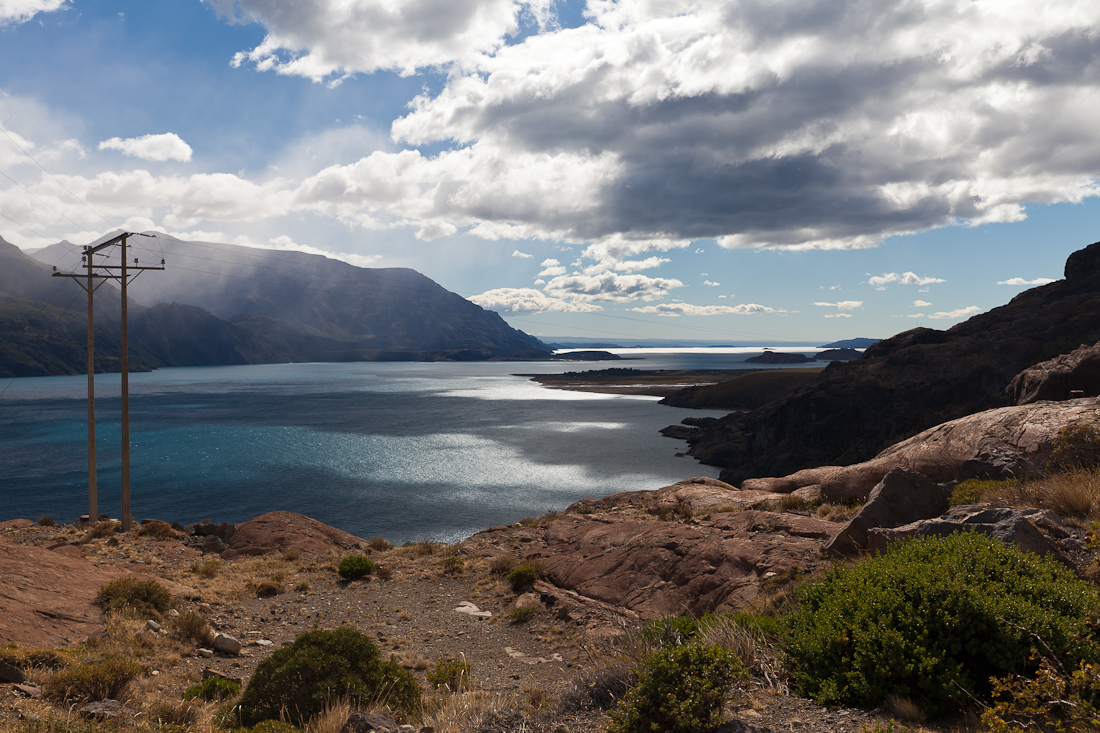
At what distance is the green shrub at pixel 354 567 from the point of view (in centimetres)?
2234

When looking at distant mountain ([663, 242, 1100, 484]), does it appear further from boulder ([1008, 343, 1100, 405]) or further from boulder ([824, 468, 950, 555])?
boulder ([824, 468, 950, 555])

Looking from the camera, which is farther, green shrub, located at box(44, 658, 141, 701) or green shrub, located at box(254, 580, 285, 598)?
green shrub, located at box(254, 580, 285, 598)

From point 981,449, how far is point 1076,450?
4762mm

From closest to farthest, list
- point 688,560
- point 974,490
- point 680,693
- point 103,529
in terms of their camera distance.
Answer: point 680,693 → point 974,490 → point 688,560 → point 103,529

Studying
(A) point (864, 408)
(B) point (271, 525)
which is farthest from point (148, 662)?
(A) point (864, 408)

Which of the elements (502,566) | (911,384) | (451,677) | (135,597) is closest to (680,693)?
(451,677)

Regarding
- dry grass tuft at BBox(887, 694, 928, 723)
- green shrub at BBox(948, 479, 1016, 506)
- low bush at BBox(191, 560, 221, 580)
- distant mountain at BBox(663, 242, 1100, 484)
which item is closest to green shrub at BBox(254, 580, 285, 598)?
low bush at BBox(191, 560, 221, 580)

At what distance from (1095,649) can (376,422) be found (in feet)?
405

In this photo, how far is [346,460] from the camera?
8188 centimetres

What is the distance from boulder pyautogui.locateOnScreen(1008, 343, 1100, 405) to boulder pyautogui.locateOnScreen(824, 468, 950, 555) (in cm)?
1698

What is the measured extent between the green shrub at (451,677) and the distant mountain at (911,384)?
248ft

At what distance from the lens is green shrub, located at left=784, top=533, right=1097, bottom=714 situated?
582cm

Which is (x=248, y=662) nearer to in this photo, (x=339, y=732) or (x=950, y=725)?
(x=339, y=732)

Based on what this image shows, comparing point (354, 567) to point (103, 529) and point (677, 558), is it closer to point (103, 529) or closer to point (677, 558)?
point (677, 558)
